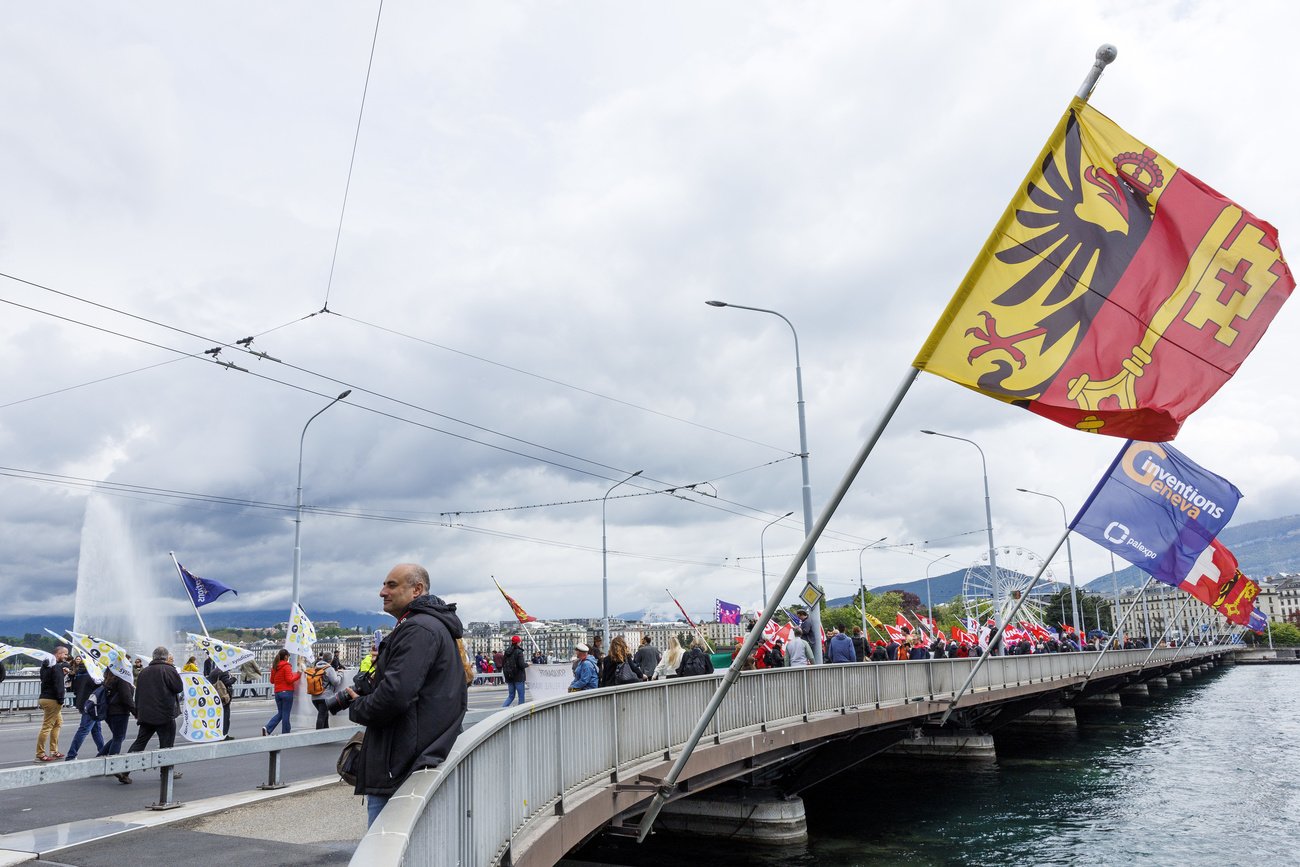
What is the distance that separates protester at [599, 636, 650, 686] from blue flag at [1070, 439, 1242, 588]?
9.19 meters

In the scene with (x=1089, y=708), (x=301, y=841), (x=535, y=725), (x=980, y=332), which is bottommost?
(x=1089, y=708)

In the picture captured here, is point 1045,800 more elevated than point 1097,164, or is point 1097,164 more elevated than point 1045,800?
point 1097,164

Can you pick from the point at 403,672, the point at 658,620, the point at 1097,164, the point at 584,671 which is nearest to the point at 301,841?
the point at 403,672

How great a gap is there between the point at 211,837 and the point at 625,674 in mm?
6538

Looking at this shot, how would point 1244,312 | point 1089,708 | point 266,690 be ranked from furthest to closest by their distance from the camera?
point 1089,708, point 266,690, point 1244,312

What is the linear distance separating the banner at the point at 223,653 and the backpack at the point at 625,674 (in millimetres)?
7801

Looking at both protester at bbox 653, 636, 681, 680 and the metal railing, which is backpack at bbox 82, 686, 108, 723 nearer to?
the metal railing

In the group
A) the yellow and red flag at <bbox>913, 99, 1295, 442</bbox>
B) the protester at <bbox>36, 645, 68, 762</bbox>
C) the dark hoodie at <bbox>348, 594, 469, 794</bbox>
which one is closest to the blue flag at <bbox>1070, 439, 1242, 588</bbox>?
the yellow and red flag at <bbox>913, 99, 1295, 442</bbox>

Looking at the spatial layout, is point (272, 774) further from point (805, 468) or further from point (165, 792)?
point (805, 468)

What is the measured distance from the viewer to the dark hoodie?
4602mm

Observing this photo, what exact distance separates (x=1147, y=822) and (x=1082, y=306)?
18.0 metres

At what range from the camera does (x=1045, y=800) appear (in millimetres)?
23766

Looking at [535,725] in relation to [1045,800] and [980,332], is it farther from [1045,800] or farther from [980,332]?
[1045,800]

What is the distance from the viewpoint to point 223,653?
17531mm
